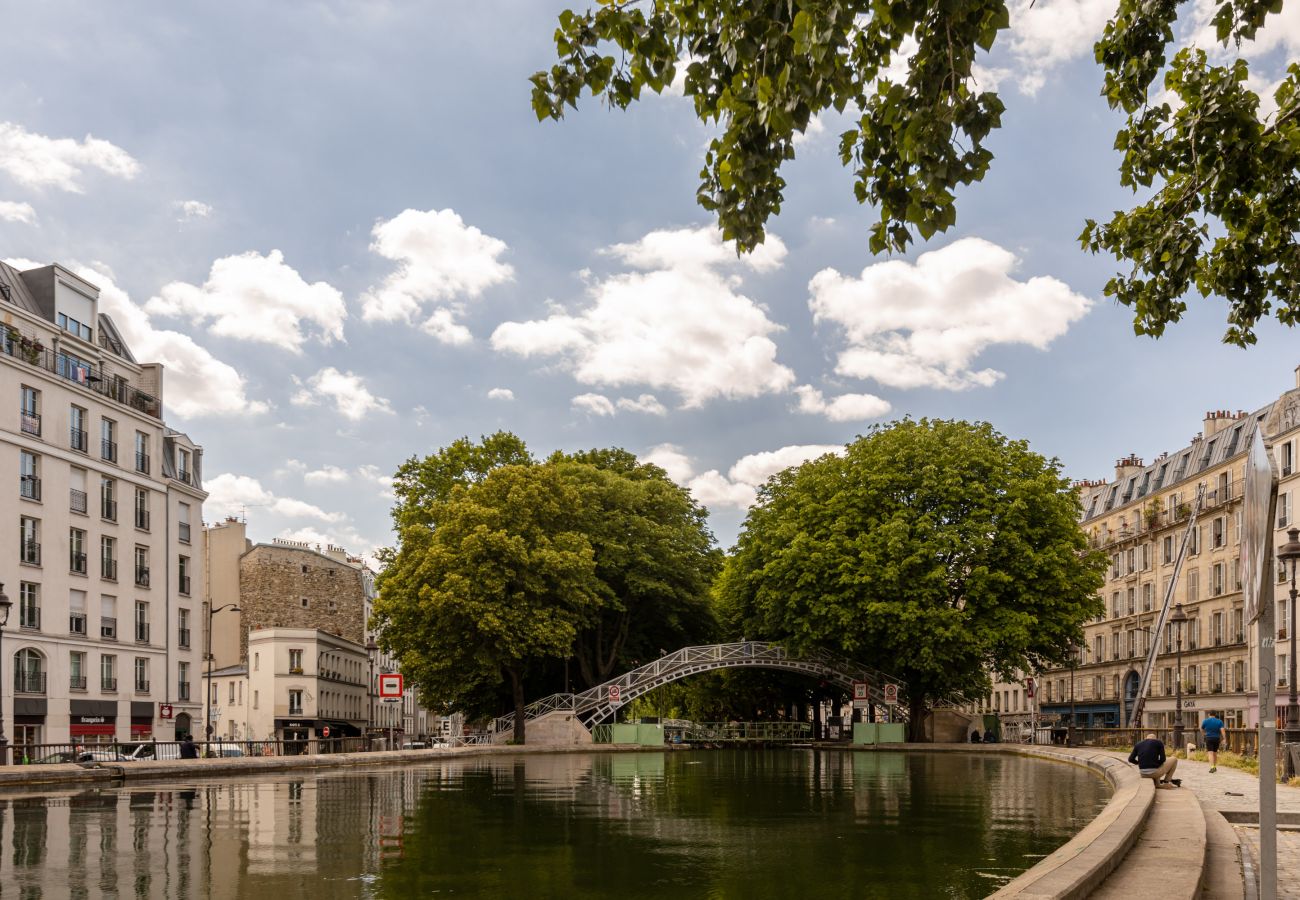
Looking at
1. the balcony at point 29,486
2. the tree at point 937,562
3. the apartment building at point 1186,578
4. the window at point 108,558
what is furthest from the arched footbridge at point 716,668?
the balcony at point 29,486

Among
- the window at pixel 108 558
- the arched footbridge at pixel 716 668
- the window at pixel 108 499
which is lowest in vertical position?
the arched footbridge at pixel 716 668

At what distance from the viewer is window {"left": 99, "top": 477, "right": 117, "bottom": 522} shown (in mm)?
55031

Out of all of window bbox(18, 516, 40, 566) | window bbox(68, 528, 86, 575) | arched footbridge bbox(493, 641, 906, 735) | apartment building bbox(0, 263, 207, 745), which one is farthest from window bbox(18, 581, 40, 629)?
arched footbridge bbox(493, 641, 906, 735)

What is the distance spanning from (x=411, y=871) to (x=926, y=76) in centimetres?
798

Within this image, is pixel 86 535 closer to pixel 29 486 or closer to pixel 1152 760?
pixel 29 486

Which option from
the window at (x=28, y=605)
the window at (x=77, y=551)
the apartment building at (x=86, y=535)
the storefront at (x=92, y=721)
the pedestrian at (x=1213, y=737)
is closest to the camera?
the pedestrian at (x=1213, y=737)

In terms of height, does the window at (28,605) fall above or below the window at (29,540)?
below

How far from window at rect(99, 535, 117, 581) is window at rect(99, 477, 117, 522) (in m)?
0.93

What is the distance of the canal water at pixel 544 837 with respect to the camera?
10.7 meters

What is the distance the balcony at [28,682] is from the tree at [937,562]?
28187 millimetres

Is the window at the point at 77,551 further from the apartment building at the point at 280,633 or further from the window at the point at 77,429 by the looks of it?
the apartment building at the point at 280,633

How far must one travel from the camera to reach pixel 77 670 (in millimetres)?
52438

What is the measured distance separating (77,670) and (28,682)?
3.37 meters

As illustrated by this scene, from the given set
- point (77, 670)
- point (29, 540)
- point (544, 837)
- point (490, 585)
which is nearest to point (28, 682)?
point (77, 670)
